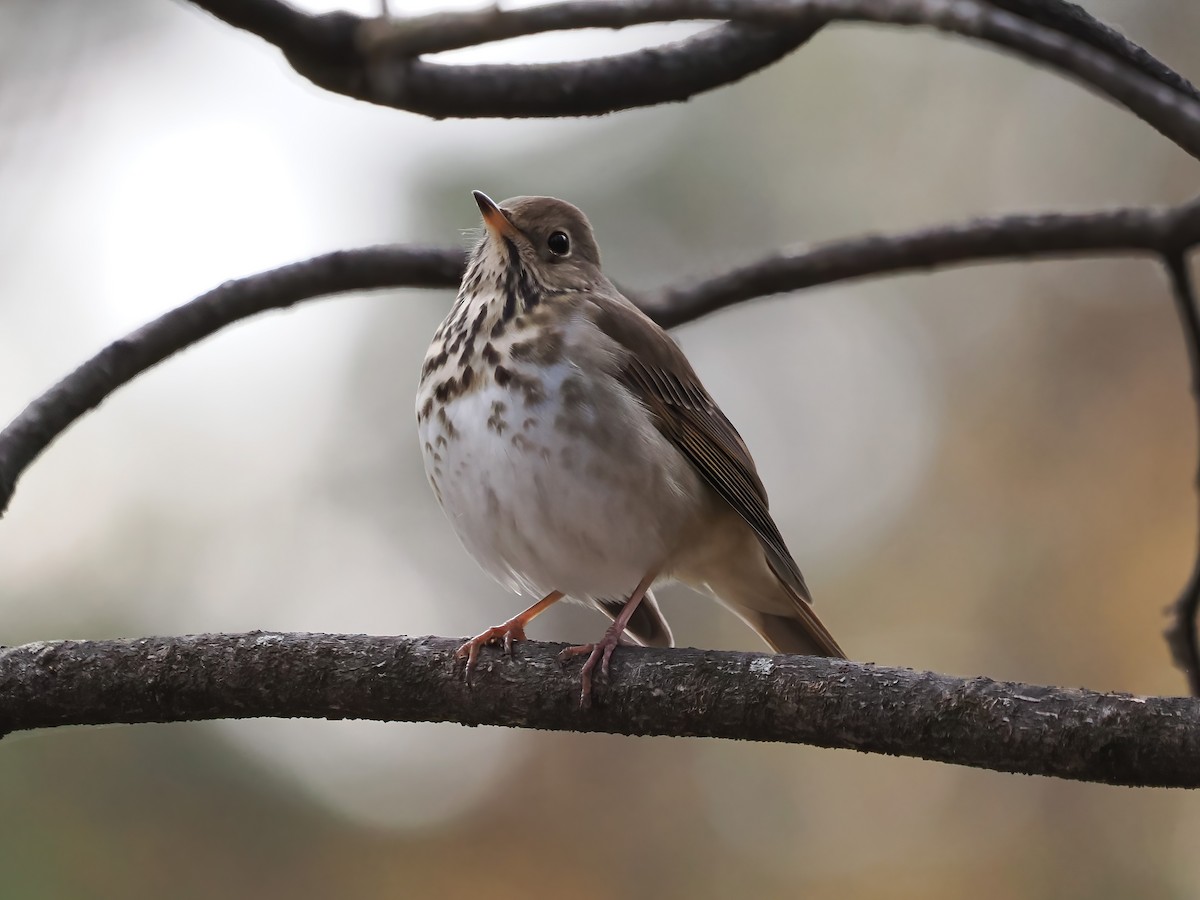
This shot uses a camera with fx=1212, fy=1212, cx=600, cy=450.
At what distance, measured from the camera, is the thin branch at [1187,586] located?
3.77 m

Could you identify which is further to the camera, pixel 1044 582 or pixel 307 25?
pixel 1044 582

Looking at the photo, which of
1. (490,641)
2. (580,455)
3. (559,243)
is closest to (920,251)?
(559,243)

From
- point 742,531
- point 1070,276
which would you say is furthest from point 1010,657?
point 742,531

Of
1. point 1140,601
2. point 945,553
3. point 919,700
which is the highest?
point 945,553

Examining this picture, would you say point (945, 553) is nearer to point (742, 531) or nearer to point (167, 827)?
point (742, 531)

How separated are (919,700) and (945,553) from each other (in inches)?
265

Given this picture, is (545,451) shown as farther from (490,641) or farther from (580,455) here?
(490,641)

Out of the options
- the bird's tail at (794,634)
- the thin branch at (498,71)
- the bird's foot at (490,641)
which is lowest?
the bird's foot at (490,641)

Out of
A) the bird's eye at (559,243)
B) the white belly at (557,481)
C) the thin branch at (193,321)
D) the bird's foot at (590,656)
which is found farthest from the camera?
the bird's eye at (559,243)

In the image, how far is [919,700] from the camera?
275 centimetres

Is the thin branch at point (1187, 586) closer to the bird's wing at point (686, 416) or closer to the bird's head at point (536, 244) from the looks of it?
the bird's wing at point (686, 416)

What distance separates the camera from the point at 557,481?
3904mm

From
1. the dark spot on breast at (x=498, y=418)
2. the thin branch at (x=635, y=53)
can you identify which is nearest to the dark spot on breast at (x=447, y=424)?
the dark spot on breast at (x=498, y=418)

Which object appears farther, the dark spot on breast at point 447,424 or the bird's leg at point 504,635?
the dark spot on breast at point 447,424
